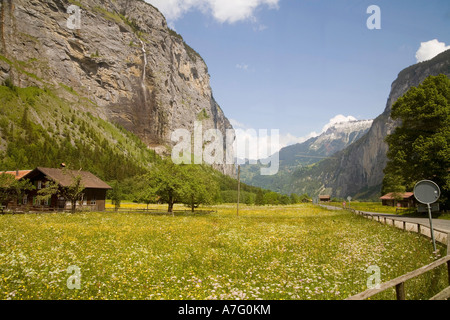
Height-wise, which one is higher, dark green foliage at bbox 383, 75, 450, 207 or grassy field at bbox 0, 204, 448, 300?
dark green foliage at bbox 383, 75, 450, 207

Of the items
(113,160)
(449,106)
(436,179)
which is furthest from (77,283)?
(113,160)

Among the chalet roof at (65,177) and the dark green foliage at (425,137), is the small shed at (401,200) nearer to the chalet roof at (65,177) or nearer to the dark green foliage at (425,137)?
the dark green foliage at (425,137)

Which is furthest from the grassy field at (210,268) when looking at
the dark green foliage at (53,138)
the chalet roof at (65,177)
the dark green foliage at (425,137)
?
the dark green foliage at (53,138)

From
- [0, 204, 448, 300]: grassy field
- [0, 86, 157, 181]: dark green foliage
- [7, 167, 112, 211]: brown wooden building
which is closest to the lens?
[0, 204, 448, 300]: grassy field

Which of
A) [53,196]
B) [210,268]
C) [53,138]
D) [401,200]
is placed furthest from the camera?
[53,138]

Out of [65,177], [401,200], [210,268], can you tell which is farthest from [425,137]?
[401,200]

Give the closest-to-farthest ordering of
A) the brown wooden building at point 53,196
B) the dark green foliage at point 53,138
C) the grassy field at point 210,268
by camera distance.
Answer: the grassy field at point 210,268 < the brown wooden building at point 53,196 < the dark green foliage at point 53,138

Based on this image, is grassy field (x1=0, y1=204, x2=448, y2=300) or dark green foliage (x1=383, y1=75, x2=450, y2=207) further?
dark green foliage (x1=383, y1=75, x2=450, y2=207)

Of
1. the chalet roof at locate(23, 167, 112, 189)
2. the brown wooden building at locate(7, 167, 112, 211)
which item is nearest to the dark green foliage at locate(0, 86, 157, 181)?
the brown wooden building at locate(7, 167, 112, 211)

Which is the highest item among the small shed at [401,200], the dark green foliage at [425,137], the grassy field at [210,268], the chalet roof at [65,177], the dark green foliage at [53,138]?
the dark green foliage at [53,138]

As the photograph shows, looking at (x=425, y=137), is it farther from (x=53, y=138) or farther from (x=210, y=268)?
(x=53, y=138)

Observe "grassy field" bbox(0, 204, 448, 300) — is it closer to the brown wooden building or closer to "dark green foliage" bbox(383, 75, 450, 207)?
"dark green foliage" bbox(383, 75, 450, 207)

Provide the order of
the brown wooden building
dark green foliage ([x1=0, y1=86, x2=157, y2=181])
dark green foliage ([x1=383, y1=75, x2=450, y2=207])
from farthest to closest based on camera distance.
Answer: dark green foliage ([x1=0, y1=86, x2=157, y2=181])
the brown wooden building
dark green foliage ([x1=383, y1=75, x2=450, y2=207])
